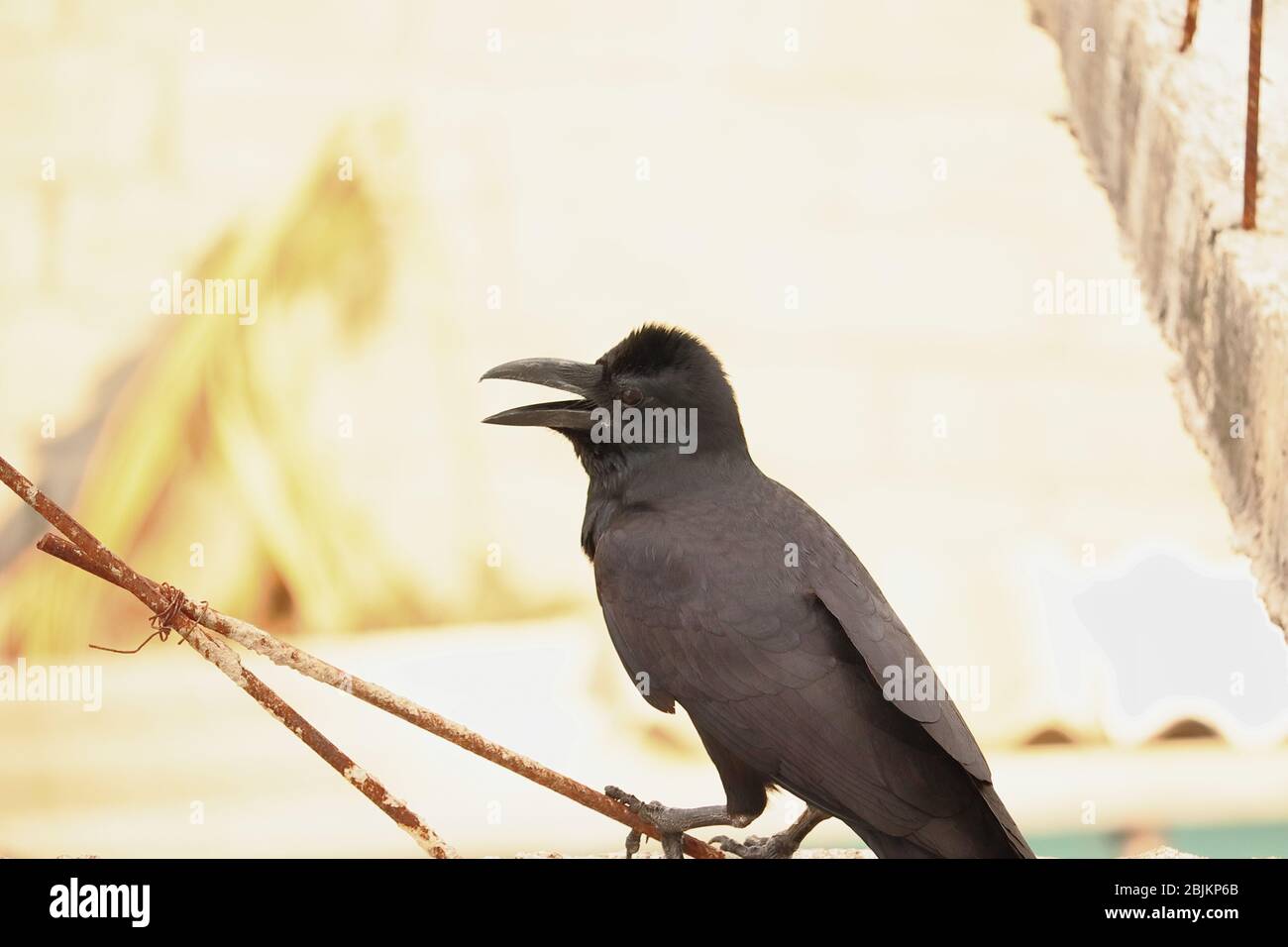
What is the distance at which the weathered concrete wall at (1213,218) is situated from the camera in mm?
2479

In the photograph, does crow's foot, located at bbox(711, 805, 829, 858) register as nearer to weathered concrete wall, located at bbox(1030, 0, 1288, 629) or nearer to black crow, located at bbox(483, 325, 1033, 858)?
black crow, located at bbox(483, 325, 1033, 858)

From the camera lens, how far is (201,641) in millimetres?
1945

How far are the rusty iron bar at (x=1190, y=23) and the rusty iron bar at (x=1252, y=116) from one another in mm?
388

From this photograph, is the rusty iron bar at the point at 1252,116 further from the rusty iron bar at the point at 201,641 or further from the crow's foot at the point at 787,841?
the rusty iron bar at the point at 201,641

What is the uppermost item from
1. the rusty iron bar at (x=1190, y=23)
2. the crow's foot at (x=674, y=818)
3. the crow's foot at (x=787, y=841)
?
the rusty iron bar at (x=1190, y=23)

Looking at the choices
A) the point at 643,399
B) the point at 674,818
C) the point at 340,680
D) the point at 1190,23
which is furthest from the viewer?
the point at 1190,23

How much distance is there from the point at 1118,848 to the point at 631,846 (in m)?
2.74

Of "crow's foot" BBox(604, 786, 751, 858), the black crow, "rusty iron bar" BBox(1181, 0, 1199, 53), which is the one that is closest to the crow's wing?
the black crow

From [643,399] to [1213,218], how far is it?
112cm

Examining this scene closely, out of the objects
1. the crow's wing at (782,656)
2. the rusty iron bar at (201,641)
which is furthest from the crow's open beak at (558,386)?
the rusty iron bar at (201,641)

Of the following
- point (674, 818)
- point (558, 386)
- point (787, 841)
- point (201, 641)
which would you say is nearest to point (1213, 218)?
point (558, 386)

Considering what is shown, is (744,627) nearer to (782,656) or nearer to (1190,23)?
(782,656)

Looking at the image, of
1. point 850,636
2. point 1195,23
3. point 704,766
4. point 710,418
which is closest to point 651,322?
point 710,418

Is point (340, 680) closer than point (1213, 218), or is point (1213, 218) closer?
point (340, 680)
